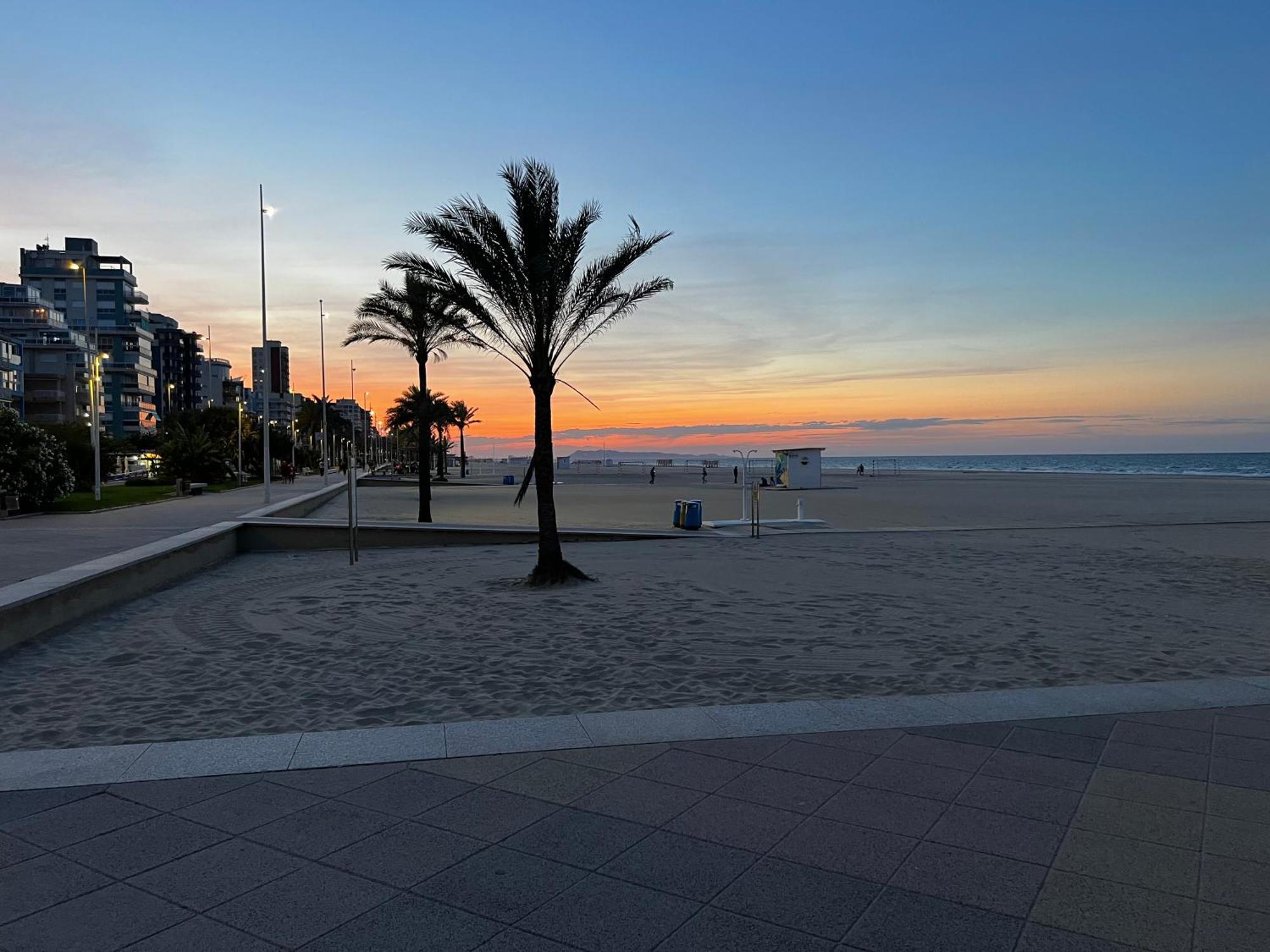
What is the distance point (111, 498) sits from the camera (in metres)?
32.6

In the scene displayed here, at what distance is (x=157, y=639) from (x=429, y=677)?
352cm

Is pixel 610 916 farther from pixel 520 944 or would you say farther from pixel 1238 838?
pixel 1238 838

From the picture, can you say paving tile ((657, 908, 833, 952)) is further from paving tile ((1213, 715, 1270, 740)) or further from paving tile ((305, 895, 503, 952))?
paving tile ((1213, 715, 1270, 740))

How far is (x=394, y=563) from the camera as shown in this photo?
15164 millimetres

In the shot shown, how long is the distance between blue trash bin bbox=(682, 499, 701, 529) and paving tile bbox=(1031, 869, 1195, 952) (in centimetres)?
1863

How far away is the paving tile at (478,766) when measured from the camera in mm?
4730

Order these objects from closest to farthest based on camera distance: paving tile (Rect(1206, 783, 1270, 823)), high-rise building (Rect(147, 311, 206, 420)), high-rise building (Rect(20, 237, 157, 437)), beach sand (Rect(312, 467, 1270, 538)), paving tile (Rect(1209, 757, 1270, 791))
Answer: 1. paving tile (Rect(1206, 783, 1270, 823))
2. paving tile (Rect(1209, 757, 1270, 791))
3. beach sand (Rect(312, 467, 1270, 538))
4. high-rise building (Rect(20, 237, 157, 437))
5. high-rise building (Rect(147, 311, 206, 420))

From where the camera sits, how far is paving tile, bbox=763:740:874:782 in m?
4.80

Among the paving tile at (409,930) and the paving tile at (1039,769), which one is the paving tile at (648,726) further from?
the paving tile at (409,930)

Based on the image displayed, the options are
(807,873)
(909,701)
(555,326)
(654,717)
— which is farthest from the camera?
(555,326)

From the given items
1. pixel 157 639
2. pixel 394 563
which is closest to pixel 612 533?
pixel 394 563

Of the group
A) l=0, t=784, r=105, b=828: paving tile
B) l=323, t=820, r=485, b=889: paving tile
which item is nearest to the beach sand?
l=0, t=784, r=105, b=828: paving tile

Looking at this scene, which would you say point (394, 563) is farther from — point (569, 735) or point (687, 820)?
point (687, 820)

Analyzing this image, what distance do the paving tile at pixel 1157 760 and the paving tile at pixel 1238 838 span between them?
61 centimetres
